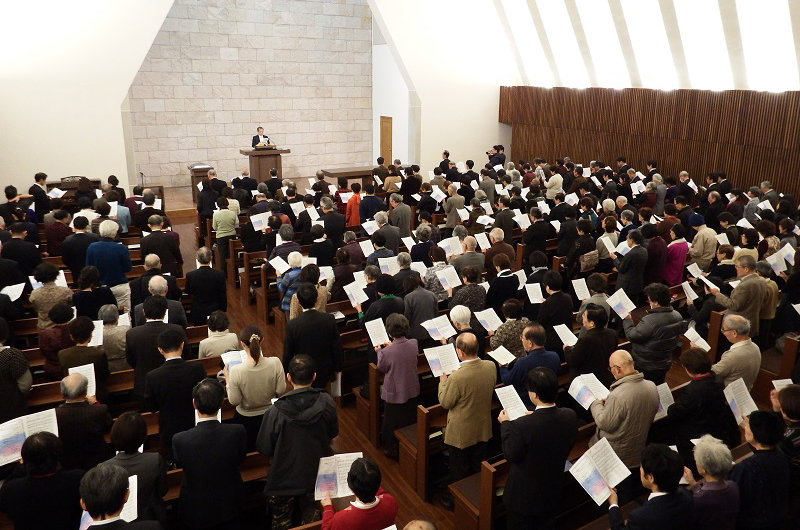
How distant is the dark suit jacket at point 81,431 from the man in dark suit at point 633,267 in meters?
6.06

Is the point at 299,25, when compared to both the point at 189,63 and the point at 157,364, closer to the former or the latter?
the point at 189,63

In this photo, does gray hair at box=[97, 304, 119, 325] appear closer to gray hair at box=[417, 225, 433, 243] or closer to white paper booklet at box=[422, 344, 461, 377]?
white paper booklet at box=[422, 344, 461, 377]

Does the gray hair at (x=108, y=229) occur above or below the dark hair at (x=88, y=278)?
above

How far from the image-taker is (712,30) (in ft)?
41.2

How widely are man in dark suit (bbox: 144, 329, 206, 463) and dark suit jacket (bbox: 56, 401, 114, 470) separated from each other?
1.32 ft

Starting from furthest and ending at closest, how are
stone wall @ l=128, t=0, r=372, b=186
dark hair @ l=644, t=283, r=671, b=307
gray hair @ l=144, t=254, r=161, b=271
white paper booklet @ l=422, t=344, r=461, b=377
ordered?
stone wall @ l=128, t=0, r=372, b=186, gray hair @ l=144, t=254, r=161, b=271, dark hair @ l=644, t=283, r=671, b=307, white paper booklet @ l=422, t=344, r=461, b=377

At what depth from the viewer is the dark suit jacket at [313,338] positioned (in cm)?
522

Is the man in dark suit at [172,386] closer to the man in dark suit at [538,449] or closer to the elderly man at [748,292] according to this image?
the man in dark suit at [538,449]

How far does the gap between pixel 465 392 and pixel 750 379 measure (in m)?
2.51

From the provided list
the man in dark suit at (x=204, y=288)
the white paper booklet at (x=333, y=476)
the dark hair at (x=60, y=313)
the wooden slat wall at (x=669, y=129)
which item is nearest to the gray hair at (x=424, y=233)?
the man in dark suit at (x=204, y=288)

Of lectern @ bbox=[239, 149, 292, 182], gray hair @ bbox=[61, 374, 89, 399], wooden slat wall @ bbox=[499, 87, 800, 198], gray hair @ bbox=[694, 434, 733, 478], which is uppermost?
wooden slat wall @ bbox=[499, 87, 800, 198]

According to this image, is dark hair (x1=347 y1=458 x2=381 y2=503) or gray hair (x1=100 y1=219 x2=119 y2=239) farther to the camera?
gray hair (x1=100 y1=219 x2=119 y2=239)

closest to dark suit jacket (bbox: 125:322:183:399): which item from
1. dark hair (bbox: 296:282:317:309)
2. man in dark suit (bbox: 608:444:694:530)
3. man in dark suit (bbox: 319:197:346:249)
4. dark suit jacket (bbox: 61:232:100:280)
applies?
dark hair (bbox: 296:282:317:309)

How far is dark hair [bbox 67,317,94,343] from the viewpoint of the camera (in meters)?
4.59
